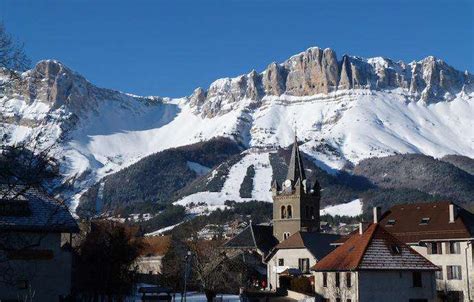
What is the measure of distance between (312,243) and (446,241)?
2926 cm

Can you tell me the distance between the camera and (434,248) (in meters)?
67.2

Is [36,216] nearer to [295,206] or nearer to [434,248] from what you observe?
[434,248]

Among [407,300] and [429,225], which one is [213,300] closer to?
[407,300]

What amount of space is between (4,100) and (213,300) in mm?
37837

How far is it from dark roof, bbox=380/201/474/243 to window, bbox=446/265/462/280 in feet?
8.57

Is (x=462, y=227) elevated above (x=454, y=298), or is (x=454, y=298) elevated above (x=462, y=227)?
(x=462, y=227)

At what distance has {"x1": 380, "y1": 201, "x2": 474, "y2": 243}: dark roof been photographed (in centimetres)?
6612

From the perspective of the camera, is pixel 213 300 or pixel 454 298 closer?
pixel 213 300

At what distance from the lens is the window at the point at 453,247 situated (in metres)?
65.4

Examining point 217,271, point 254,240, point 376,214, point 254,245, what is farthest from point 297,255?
point 254,240

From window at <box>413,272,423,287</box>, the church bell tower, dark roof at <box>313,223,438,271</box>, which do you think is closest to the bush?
dark roof at <box>313,223,438,271</box>

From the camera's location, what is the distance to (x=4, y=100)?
2156cm

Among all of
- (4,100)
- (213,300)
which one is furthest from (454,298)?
(4,100)

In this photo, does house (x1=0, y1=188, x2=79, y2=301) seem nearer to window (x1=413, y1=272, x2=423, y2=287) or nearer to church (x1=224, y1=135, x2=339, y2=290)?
window (x1=413, y1=272, x2=423, y2=287)
